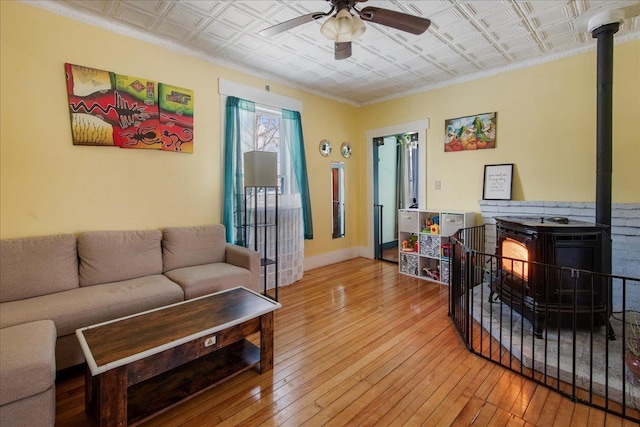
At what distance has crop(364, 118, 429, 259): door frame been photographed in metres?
4.76

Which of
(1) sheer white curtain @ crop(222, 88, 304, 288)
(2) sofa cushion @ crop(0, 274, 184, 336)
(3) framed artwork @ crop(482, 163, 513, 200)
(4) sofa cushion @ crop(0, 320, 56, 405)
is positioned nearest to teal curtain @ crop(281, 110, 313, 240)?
(1) sheer white curtain @ crop(222, 88, 304, 288)

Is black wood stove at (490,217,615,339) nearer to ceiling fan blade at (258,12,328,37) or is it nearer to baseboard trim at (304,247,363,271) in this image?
ceiling fan blade at (258,12,328,37)

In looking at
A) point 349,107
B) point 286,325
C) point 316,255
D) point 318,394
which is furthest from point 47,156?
point 349,107

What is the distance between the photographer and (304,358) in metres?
2.36

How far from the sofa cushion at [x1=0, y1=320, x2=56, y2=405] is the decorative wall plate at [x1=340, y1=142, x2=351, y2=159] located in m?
4.55

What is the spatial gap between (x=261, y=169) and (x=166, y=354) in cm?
208

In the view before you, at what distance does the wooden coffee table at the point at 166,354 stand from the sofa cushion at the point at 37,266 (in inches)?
38.2

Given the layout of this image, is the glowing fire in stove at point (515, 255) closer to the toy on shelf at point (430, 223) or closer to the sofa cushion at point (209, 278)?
the toy on shelf at point (430, 223)


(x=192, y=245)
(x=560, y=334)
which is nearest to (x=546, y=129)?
(x=560, y=334)

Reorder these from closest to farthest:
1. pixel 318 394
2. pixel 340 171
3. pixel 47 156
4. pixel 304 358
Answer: pixel 318 394 → pixel 304 358 → pixel 47 156 → pixel 340 171

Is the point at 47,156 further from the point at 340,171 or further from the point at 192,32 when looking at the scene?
the point at 340,171

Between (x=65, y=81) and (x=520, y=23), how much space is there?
4.31 m

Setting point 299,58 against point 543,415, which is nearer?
point 543,415

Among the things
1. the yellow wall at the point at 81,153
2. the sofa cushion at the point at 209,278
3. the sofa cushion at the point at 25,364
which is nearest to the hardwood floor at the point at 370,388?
the sofa cushion at the point at 25,364
